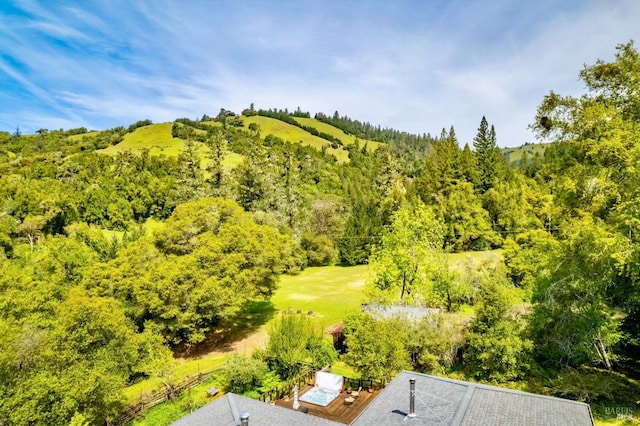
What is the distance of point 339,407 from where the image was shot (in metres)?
19.0

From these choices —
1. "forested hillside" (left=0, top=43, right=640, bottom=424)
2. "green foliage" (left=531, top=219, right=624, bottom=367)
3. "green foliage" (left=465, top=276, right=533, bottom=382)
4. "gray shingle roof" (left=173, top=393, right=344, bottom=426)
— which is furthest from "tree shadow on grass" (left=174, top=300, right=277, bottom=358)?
"green foliage" (left=531, top=219, right=624, bottom=367)

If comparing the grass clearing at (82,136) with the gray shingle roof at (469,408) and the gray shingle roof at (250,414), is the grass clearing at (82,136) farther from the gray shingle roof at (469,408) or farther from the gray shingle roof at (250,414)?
the gray shingle roof at (469,408)

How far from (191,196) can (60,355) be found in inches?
1674

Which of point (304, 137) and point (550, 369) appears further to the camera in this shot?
point (304, 137)

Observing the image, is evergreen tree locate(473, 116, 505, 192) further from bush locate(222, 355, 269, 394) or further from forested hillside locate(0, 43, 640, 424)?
bush locate(222, 355, 269, 394)

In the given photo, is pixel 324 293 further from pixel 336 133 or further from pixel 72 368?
pixel 336 133

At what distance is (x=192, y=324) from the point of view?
27.3 meters

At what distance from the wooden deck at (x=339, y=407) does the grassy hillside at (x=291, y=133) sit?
113 metres

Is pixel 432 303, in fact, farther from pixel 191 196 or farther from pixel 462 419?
pixel 191 196

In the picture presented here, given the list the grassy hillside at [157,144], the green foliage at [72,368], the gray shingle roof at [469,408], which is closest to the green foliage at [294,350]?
the green foliage at [72,368]

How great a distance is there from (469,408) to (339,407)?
9.72 metres

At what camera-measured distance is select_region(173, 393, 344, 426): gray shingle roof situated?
1072cm

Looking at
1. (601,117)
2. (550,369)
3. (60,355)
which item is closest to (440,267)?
(550,369)

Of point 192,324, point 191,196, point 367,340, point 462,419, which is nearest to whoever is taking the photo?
point 462,419
